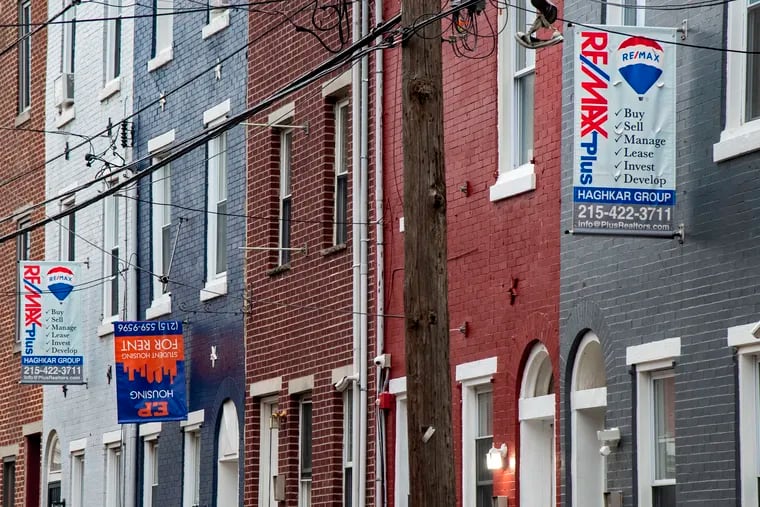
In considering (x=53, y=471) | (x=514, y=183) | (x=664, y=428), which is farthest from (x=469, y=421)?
(x=53, y=471)

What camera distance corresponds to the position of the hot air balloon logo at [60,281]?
29.2 m

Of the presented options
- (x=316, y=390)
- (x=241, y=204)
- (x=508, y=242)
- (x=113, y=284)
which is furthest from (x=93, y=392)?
(x=508, y=242)

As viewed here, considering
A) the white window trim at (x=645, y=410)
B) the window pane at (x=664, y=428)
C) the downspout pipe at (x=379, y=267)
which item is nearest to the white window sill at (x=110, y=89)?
the downspout pipe at (x=379, y=267)

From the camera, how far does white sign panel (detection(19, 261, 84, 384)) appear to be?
28938mm

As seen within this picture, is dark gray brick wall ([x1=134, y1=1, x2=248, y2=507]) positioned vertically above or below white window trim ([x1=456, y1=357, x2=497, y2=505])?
above

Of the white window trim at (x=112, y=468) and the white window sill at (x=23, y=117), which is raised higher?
the white window sill at (x=23, y=117)

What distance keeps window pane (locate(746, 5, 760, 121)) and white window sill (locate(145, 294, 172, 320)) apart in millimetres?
13319

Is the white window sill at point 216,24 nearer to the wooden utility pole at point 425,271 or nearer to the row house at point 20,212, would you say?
the row house at point 20,212

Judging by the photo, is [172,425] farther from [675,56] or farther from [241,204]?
[675,56]

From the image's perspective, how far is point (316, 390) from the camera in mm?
22672

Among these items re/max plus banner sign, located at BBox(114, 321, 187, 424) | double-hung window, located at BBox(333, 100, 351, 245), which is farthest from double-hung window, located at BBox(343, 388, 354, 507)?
re/max plus banner sign, located at BBox(114, 321, 187, 424)

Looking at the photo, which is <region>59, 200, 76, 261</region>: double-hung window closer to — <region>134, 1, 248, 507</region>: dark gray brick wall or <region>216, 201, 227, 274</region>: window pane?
<region>134, 1, 248, 507</region>: dark gray brick wall

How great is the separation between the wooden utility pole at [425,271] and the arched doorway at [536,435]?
466 centimetres

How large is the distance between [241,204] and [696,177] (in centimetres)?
1044
